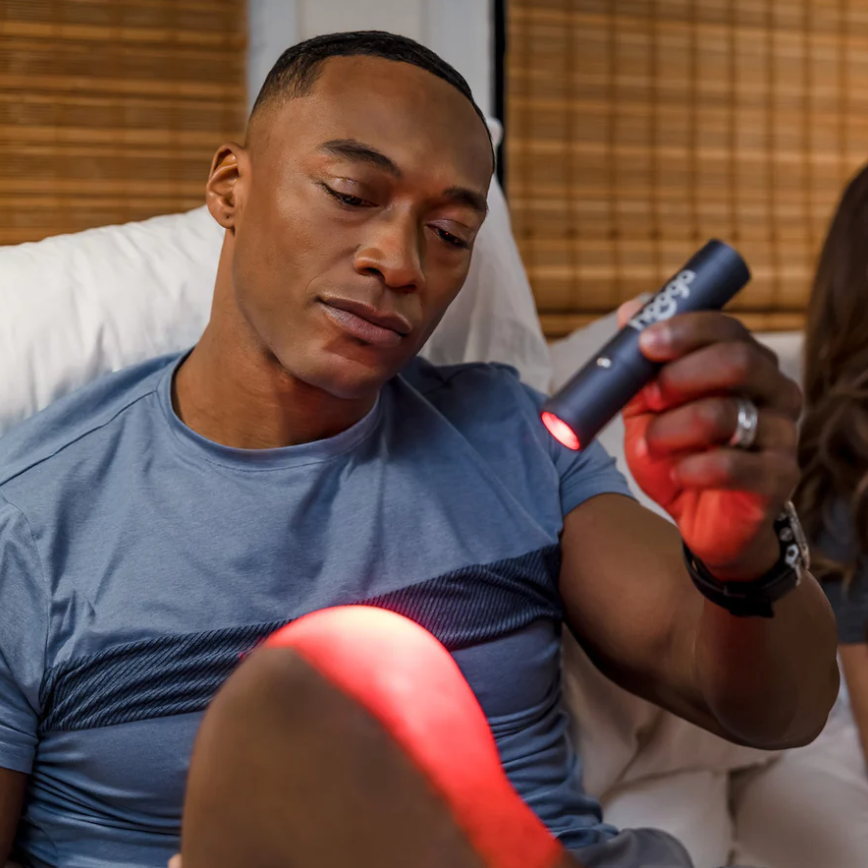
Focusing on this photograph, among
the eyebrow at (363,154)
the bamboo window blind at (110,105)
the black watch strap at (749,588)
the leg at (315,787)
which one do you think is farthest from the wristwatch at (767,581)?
the bamboo window blind at (110,105)

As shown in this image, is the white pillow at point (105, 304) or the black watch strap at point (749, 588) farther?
the white pillow at point (105, 304)

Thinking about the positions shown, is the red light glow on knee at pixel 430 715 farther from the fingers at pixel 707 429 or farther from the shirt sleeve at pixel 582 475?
the shirt sleeve at pixel 582 475

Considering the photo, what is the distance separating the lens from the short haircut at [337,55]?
1.00 meters

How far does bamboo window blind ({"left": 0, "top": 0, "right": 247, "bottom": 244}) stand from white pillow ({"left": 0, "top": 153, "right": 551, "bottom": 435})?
322 millimetres

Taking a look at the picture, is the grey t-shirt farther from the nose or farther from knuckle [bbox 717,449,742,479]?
knuckle [bbox 717,449,742,479]

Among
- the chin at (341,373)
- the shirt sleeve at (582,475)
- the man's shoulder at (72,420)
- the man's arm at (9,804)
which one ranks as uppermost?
the chin at (341,373)

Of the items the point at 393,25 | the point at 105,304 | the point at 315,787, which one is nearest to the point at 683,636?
the point at 315,787

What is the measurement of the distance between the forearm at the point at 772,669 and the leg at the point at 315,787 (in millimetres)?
257

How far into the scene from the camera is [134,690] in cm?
87

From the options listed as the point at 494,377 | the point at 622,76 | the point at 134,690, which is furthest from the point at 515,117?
the point at 134,690

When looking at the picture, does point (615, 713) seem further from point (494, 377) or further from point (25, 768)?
point (25, 768)

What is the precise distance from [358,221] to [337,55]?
0.18 m

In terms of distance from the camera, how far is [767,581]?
0.72 meters

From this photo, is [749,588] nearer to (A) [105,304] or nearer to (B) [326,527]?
(B) [326,527]
